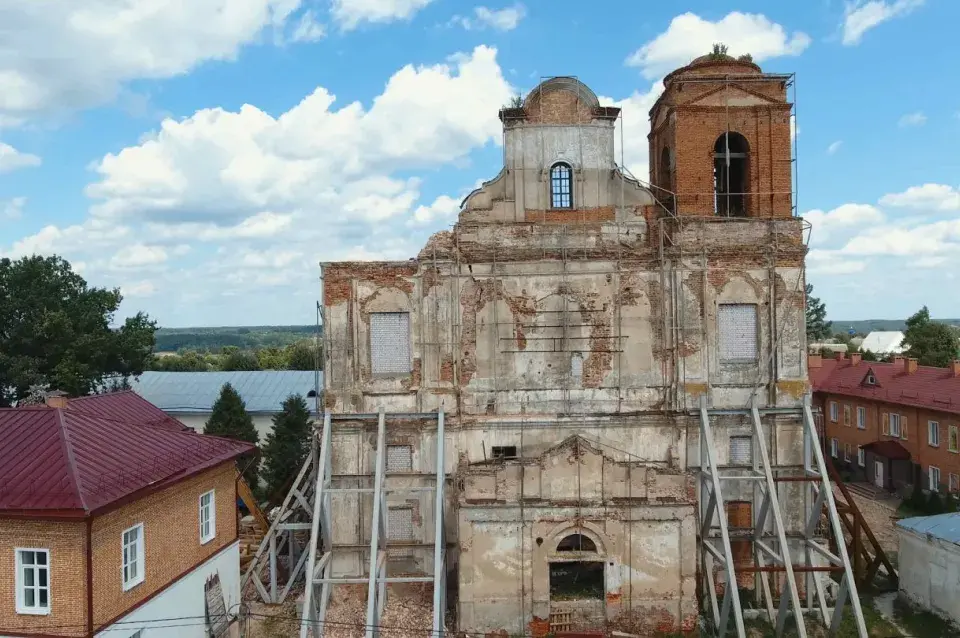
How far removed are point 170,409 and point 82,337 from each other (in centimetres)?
1052

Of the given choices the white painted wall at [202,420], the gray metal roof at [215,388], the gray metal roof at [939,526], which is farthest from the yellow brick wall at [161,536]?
the gray metal roof at [215,388]

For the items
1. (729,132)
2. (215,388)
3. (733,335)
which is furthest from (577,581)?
(215,388)

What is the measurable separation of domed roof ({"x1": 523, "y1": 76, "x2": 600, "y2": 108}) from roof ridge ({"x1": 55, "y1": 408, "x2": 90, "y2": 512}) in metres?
14.3

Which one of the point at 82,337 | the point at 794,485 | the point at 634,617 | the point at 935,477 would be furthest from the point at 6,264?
the point at 935,477

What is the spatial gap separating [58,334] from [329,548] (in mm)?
18951

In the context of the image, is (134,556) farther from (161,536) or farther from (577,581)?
(577,581)

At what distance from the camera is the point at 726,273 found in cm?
2011

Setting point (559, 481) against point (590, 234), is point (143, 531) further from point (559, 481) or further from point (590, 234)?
point (590, 234)

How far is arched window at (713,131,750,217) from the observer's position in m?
21.2

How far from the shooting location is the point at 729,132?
20984 mm

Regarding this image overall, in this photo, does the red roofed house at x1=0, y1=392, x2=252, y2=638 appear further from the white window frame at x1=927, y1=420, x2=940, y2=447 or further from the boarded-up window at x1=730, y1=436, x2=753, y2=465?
the white window frame at x1=927, y1=420, x2=940, y2=447

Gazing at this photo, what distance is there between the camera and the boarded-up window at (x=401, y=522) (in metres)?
20.1

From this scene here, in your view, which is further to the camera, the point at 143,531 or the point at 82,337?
the point at 82,337

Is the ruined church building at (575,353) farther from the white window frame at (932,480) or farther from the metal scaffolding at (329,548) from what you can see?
the white window frame at (932,480)
